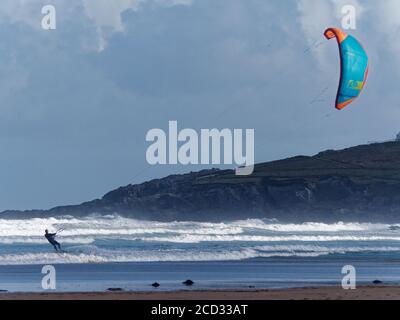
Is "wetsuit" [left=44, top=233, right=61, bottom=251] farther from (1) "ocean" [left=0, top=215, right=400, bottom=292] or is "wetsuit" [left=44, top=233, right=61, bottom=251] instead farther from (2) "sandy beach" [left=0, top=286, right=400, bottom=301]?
(2) "sandy beach" [left=0, top=286, right=400, bottom=301]

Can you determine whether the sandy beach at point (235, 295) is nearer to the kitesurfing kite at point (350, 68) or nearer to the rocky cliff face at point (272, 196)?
the kitesurfing kite at point (350, 68)

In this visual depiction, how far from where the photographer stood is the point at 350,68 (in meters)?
30.4

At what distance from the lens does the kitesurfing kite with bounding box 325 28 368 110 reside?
30359mm

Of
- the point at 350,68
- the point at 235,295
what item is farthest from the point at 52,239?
the point at 235,295

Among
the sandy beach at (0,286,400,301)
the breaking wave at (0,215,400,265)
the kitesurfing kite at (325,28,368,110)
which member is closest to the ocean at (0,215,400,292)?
the breaking wave at (0,215,400,265)

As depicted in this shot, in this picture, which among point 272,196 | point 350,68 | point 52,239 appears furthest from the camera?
point 272,196

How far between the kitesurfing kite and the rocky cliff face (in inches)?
1370

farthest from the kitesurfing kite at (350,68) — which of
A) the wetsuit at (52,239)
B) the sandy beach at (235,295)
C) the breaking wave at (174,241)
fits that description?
the wetsuit at (52,239)

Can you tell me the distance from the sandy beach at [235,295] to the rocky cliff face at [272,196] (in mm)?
39901

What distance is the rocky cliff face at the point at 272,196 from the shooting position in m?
68.2

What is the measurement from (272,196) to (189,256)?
38.1m

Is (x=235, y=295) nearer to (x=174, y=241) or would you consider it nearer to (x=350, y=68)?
(x=350, y=68)

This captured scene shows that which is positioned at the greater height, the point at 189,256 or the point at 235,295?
the point at 189,256
